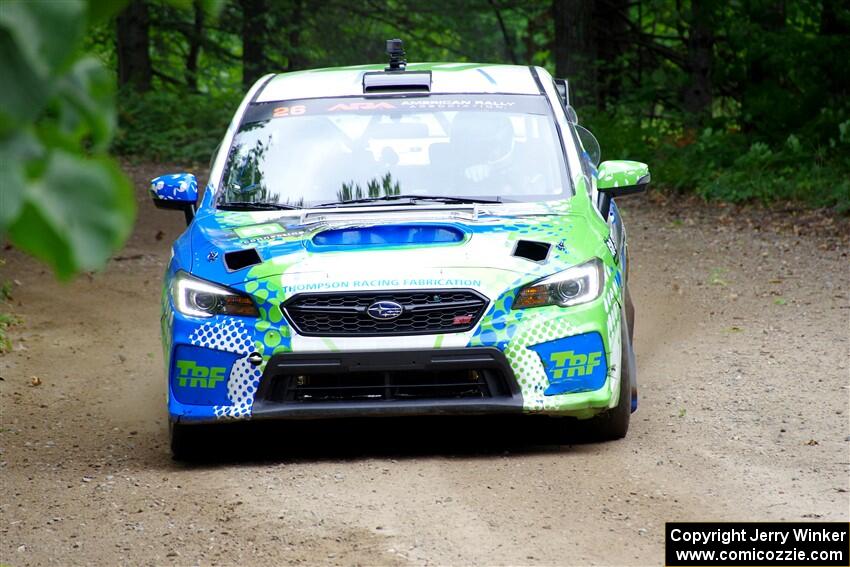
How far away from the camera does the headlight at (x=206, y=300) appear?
19.1 ft

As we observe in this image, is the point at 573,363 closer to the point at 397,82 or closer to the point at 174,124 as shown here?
the point at 397,82

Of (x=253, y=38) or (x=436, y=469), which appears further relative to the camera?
(x=253, y=38)

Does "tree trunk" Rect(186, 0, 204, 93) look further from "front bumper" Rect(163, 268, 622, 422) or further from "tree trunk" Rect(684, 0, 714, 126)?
"front bumper" Rect(163, 268, 622, 422)

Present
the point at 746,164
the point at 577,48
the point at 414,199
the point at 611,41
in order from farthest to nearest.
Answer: the point at 611,41 → the point at 577,48 → the point at 746,164 → the point at 414,199

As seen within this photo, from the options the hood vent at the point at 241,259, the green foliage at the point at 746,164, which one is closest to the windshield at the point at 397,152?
the hood vent at the point at 241,259

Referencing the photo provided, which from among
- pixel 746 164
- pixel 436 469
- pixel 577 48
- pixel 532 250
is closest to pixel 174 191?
pixel 532 250

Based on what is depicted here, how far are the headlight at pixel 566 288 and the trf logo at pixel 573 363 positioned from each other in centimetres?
23

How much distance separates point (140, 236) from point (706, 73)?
10.5 metres

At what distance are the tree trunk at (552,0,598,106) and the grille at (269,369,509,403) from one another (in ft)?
53.2

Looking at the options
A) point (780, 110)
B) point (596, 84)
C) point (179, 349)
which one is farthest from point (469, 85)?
point (596, 84)

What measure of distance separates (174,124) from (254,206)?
17.9m

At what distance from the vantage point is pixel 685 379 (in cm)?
801

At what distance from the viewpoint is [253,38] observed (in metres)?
27.0

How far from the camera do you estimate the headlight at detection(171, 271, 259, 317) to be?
581cm
